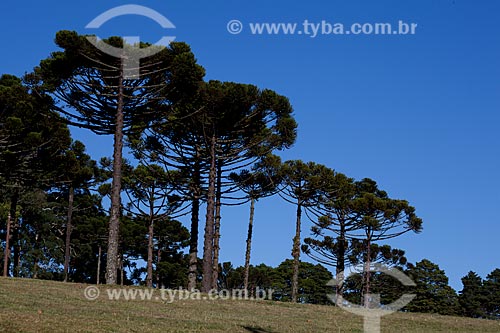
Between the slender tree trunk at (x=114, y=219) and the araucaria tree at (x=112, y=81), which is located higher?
the araucaria tree at (x=112, y=81)

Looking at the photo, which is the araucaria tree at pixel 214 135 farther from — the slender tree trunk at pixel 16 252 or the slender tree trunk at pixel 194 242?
the slender tree trunk at pixel 16 252

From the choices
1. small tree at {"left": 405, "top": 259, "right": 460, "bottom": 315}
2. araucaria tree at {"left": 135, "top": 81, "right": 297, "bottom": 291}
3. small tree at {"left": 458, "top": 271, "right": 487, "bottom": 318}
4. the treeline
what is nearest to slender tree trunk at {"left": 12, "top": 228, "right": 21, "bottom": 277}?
the treeline

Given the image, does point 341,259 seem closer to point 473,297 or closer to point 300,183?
point 300,183

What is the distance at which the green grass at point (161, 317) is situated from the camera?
13594 millimetres

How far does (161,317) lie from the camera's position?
15.8m

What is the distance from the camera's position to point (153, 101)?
2914cm

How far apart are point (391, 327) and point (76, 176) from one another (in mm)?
26420

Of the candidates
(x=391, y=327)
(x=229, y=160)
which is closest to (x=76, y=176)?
(x=229, y=160)

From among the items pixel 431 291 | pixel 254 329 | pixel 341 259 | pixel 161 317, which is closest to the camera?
pixel 254 329

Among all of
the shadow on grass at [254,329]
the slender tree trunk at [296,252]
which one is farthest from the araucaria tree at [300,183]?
the shadow on grass at [254,329]

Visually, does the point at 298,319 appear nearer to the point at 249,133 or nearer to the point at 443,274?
the point at 249,133

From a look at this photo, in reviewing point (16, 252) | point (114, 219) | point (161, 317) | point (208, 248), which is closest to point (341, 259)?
point (208, 248)

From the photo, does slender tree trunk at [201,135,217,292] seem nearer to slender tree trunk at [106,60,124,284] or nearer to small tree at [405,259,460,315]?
slender tree trunk at [106,60,124,284]

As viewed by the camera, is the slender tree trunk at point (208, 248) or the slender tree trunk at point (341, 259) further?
the slender tree trunk at point (341, 259)
